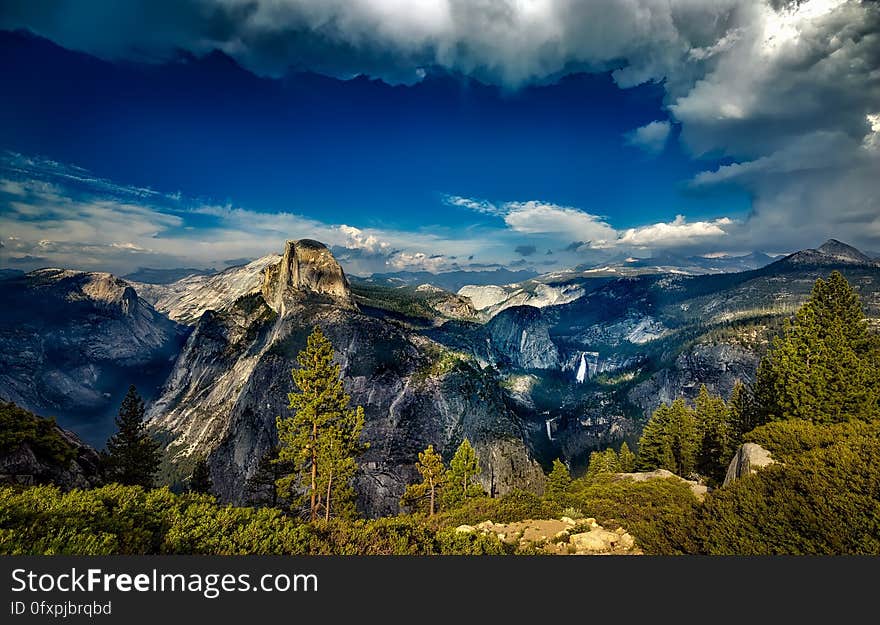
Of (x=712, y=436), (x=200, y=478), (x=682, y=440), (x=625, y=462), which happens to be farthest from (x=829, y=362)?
(x=200, y=478)

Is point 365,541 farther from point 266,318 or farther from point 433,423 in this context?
point 266,318

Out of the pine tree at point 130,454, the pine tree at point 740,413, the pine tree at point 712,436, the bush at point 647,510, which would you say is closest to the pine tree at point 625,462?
the pine tree at point 712,436

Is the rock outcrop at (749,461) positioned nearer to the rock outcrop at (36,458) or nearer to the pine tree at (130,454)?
the rock outcrop at (36,458)

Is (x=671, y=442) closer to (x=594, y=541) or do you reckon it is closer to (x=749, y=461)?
(x=749, y=461)

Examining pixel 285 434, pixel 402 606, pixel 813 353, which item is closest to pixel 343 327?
pixel 285 434

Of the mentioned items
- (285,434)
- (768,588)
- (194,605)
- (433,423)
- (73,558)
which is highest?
(73,558)
